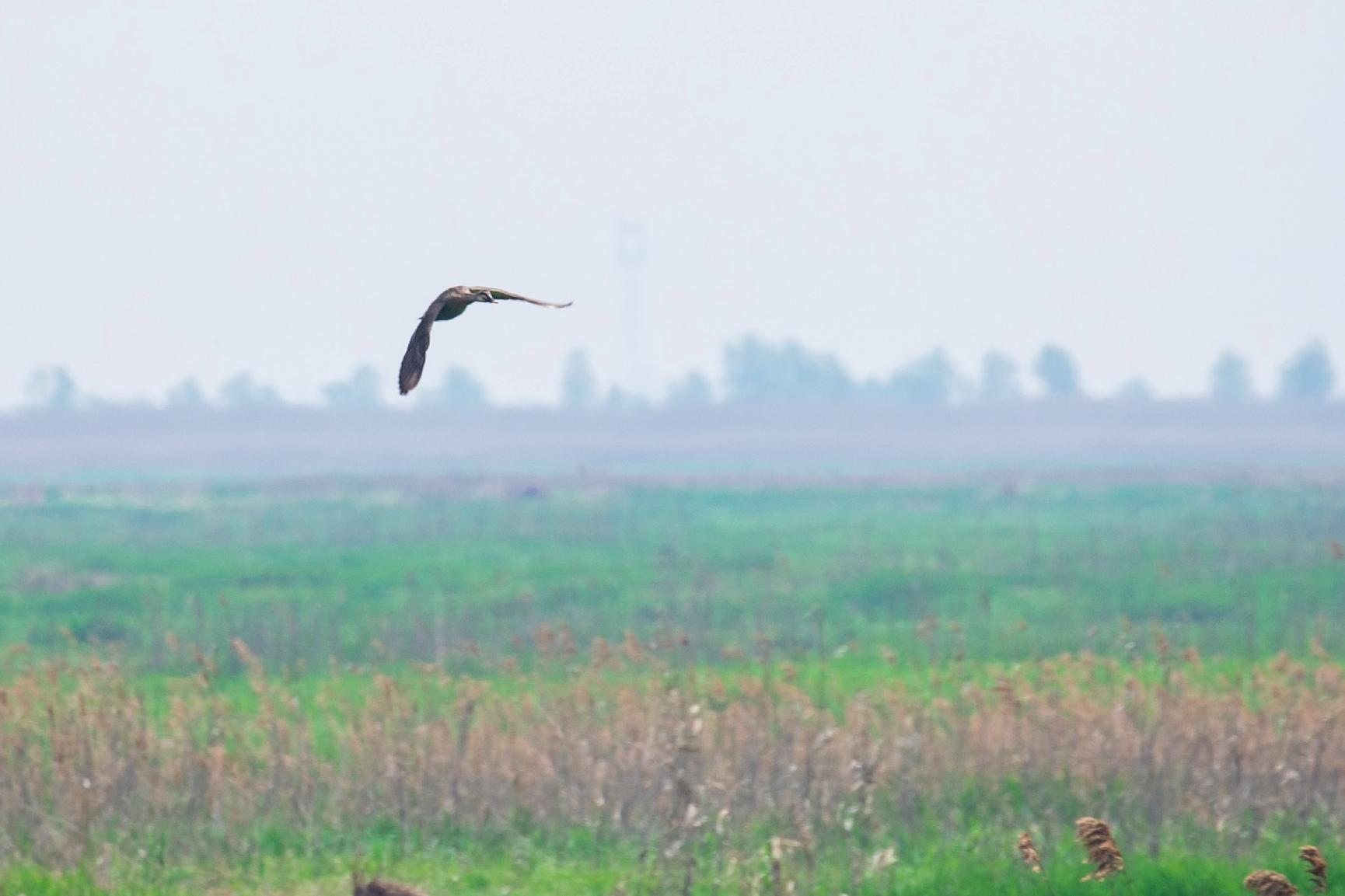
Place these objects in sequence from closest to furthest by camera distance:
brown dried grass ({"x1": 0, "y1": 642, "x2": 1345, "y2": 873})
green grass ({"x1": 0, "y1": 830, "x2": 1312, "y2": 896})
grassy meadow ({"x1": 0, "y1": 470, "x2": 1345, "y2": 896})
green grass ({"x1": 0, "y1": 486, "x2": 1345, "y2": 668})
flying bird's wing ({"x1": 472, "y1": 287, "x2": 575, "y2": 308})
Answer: flying bird's wing ({"x1": 472, "y1": 287, "x2": 575, "y2": 308}) < green grass ({"x1": 0, "y1": 830, "x2": 1312, "y2": 896}) < grassy meadow ({"x1": 0, "y1": 470, "x2": 1345, "y2": 896}) < brown dried grass ({"x1": 0, "y1": 642, "x2": 1345, "y2": 873}) < green grass ({"x1": 0, "y1": 486, "x2": 1345, "y2": 668})

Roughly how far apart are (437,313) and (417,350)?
19 centimetres

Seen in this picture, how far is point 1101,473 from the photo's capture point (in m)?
62.7

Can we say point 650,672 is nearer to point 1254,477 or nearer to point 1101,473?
point 1254,477

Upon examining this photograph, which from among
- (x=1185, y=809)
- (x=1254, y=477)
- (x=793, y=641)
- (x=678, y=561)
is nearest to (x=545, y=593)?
(x=678, y=561)

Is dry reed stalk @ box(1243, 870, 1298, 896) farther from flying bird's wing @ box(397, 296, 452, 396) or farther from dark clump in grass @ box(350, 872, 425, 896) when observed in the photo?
flying bird's wing @ box(397, 296, 452, 396)

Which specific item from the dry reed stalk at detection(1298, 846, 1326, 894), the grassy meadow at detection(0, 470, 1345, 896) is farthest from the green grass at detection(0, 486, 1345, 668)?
the dry reed stalk at detection(1298, 846, 1326, 894)

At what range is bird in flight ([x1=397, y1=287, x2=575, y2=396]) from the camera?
18.6 feet

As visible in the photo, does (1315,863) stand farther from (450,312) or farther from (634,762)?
(450,312)

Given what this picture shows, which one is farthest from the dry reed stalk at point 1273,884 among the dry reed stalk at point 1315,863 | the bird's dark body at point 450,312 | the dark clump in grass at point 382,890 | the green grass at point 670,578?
the bird's dark body at point 450,312

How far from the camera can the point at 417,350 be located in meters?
5.77

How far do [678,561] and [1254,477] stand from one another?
113ft

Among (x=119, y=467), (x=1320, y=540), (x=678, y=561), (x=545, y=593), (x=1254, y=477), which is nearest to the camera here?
(x=545, y=593)

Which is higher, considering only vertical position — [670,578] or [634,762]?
[670,578]

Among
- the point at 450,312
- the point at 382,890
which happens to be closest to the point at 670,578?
the point at 382,890
